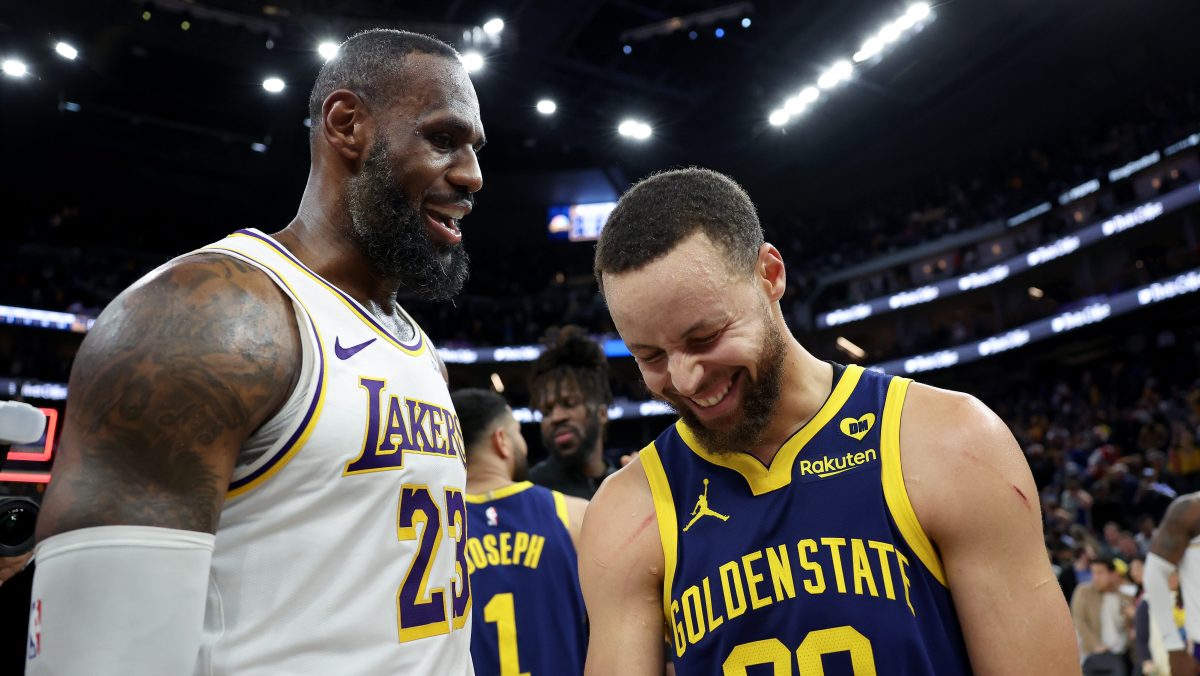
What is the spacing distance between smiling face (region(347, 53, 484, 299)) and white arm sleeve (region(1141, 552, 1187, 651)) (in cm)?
492

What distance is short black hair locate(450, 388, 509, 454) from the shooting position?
12.3ft

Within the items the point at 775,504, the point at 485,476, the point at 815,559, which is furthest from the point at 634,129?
the point at 815,559

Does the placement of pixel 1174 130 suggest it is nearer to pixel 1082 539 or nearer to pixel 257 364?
pixel 1082 539

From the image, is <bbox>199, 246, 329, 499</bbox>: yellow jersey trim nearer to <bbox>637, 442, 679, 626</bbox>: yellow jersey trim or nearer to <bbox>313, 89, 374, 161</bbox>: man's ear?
<bbox>313, 89, 374, 161</bbox>: man's ear

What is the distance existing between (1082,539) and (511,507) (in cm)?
908

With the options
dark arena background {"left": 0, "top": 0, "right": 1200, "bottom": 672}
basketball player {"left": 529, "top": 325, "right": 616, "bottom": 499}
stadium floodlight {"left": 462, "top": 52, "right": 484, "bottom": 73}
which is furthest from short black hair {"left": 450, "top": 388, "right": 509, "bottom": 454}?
stadium floodlight {"left": 462, "top": 52, "right": 484, "bottom": 73}

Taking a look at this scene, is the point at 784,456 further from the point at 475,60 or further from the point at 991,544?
the point at 475,60

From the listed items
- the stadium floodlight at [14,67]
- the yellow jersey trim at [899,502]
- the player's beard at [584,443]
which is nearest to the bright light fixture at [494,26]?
the stadium floodlight at [14,67]

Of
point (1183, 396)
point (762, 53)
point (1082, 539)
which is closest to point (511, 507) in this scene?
point (1082, 539)

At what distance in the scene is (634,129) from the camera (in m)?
22.1

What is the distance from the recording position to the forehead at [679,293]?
1.67m

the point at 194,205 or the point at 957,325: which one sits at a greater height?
the point at 194,205

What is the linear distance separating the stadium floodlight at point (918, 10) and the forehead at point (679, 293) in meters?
19.1

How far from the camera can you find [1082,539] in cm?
1004
